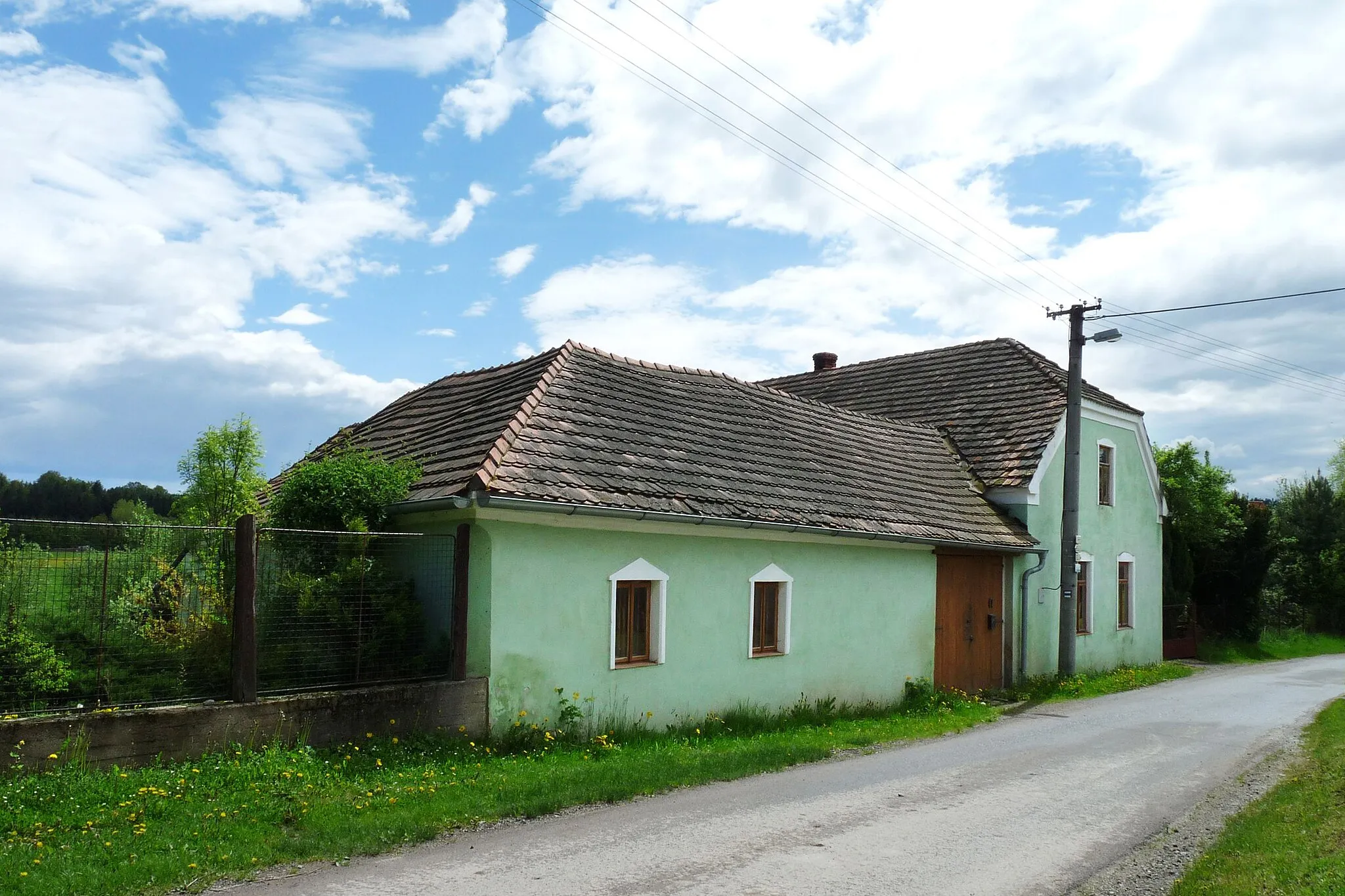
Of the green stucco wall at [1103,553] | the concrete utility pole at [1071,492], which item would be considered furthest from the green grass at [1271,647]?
the concrete utility pole at [1071,492]

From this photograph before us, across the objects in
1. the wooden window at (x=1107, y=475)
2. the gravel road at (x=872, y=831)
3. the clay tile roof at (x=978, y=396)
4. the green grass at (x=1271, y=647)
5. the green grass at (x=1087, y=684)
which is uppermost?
the clay tile roof at (x=978, y=396)

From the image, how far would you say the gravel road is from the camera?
654 centimetres

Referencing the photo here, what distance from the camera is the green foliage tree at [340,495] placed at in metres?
11.4

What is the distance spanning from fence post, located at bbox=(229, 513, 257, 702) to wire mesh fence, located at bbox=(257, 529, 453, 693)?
0.21 metres

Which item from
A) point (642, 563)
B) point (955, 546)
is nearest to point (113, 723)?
point (642, 563)

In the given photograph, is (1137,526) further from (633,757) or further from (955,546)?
(633,757)

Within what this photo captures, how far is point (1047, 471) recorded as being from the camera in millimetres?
20578

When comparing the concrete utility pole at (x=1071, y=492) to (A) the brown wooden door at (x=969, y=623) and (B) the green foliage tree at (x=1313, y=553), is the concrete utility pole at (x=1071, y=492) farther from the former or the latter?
(B) the green foliage tree at (x=1313, y=553)

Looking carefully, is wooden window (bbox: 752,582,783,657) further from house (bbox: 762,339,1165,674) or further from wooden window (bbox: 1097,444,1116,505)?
wooden window (bbox: 1097,444,1116,505)

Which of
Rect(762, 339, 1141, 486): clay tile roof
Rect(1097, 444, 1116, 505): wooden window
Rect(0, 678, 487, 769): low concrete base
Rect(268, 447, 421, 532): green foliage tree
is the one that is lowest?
Rect(0, 678, 487, 769): low concrete base

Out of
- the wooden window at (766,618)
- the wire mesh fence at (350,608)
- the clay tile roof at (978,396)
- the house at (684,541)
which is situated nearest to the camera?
the wire mesh fence at (350,608)

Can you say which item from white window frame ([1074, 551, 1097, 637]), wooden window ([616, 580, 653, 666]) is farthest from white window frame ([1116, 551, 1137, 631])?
wooden window ([616, 580, 653, 666])

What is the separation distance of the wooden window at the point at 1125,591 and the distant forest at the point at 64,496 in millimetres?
21537

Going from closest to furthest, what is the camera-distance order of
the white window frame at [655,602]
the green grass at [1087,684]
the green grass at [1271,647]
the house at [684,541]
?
the house at [684,541] → the white window frame at [655,602] → the green grass at [1087,684] → the green grass at [1271,647]
